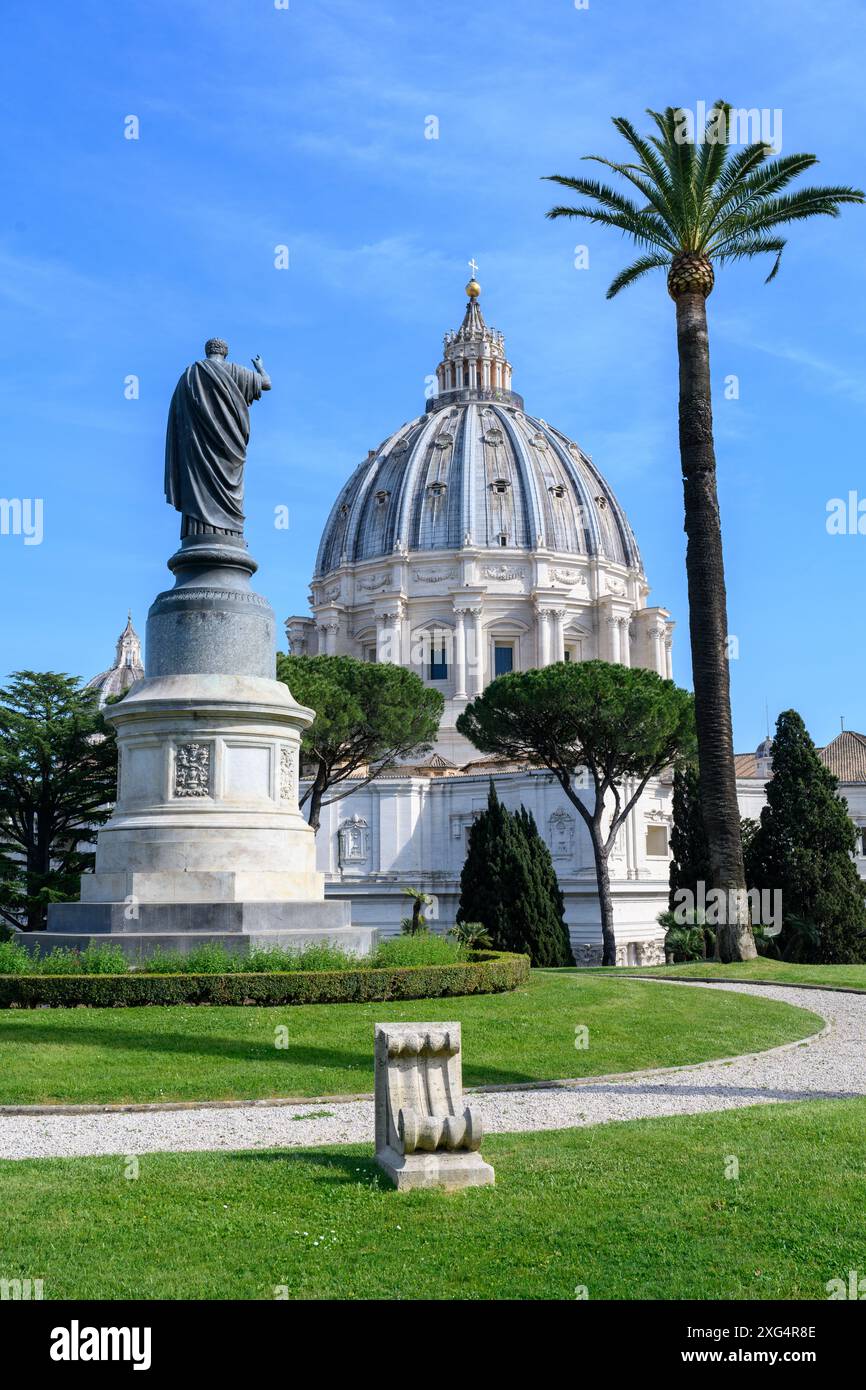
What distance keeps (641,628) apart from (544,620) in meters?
12.7

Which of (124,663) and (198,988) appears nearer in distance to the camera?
(198,988)

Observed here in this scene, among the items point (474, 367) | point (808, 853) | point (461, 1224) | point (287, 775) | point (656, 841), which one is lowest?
point (461, 1224)

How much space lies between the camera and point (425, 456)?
100 metres

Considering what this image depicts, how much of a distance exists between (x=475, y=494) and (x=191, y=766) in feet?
262

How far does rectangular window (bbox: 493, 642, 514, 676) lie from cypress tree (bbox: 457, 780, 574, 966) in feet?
165

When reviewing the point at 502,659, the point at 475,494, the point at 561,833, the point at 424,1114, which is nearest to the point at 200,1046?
the point at 424,1114

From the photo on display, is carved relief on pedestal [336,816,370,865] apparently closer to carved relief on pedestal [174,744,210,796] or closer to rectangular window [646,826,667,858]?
rectangular window [646,826,667,858]

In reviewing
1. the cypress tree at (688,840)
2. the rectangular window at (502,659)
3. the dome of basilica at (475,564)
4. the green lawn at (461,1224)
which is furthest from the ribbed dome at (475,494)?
the green lawn at (461,1224)

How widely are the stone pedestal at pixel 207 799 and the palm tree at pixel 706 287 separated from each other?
929cm

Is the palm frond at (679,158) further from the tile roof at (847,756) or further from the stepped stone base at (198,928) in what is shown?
the tile roof at (847,756)

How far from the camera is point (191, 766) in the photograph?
17141 mm

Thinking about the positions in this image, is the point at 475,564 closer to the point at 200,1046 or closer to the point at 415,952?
the point at 415,952
